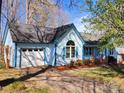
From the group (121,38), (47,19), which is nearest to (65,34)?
(121,38)

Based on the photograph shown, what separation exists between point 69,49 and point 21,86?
15.5 m

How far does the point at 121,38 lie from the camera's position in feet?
53.1

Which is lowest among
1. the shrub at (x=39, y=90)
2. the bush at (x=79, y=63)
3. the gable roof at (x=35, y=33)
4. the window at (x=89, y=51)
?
the shrub at (x=39, y=90)

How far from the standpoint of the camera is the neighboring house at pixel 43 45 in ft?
81.0

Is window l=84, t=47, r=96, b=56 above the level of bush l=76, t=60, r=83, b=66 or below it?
above

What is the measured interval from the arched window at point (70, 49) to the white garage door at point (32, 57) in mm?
3329

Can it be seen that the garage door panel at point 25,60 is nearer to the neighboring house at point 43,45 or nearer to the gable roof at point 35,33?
the neighboring house at point 43,45

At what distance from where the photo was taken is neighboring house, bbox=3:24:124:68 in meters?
24.7

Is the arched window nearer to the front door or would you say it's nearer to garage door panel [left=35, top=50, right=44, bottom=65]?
the front door

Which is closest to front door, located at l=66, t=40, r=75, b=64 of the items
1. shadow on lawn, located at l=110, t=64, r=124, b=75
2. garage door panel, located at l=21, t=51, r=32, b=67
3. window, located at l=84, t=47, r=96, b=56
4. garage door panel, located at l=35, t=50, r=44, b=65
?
window, located at l=84, t=47, r=96, b=56

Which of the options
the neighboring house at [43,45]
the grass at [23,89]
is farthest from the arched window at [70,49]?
the grass at [23,89]

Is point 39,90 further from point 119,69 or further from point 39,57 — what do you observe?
point 39,57

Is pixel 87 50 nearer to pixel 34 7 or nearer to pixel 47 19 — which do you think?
pixel 34 7

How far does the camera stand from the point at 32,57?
25.7 m
